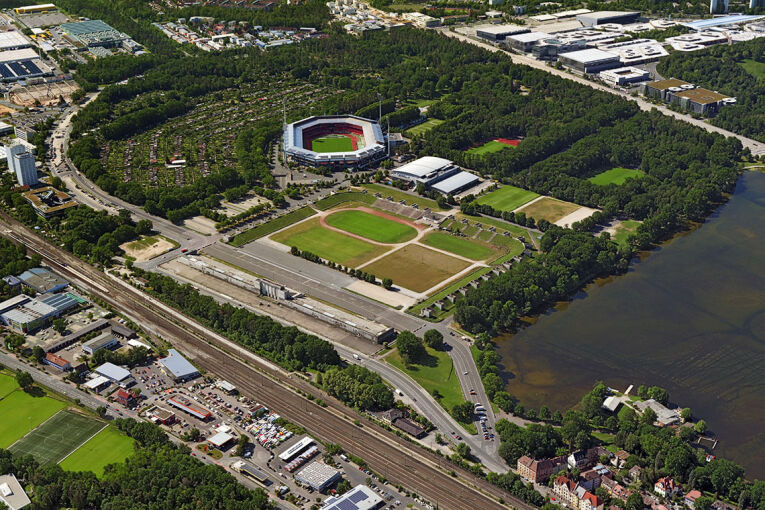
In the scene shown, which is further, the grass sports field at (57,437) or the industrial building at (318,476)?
the grass sports field at (57,437)

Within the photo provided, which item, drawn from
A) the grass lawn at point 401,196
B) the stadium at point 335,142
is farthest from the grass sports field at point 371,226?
the stadium at point 335,142

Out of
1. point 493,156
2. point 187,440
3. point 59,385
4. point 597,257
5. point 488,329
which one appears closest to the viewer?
point 187,440

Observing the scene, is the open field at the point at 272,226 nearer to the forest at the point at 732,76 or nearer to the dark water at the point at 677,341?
the dark water at the point at 677,341

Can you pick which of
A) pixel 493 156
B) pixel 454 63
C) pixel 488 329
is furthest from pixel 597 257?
pixel 454 63

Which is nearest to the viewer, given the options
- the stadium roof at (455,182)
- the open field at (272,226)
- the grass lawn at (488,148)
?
the open field at (272,226)

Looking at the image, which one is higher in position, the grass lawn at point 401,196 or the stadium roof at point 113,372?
the grass lawn at point 401,196

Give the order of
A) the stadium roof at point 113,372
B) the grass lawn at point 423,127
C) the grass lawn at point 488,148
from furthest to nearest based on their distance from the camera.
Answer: the grass lawn at point 423,127 < the grass lawn at point 488,148 < the stadium roof at point 113,372

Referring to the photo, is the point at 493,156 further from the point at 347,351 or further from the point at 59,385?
the point at 59,385

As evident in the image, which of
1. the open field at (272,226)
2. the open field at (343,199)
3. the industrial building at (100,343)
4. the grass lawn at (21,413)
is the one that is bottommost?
the grass lawn at (21,413)
